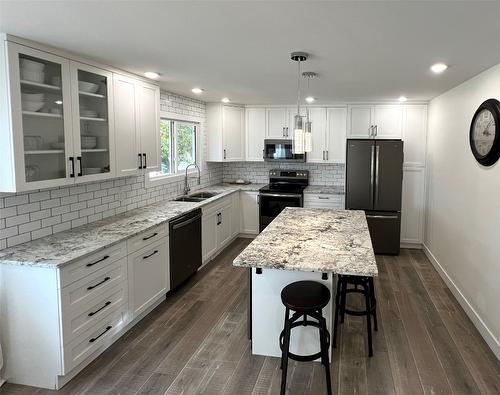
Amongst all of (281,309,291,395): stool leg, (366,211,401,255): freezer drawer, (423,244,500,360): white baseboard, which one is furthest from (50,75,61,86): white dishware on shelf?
(366,211,401,255): freezer drawer

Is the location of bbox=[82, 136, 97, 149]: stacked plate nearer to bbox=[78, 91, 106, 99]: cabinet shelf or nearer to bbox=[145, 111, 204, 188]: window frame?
bbox=[78, 91, 106, 99]: cabinet shelf

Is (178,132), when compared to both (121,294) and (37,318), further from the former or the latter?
(37,318)

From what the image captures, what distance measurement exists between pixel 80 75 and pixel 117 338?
2.14 metres

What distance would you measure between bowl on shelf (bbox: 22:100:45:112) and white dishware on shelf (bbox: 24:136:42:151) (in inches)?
7.4

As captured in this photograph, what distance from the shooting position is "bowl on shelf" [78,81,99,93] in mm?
3133

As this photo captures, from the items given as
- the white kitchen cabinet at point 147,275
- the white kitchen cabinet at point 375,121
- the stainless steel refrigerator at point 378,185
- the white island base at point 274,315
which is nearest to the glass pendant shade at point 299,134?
the white island base at point 274,315

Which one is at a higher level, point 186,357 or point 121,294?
point 121,294

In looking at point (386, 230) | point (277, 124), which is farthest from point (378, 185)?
point (277, 124)

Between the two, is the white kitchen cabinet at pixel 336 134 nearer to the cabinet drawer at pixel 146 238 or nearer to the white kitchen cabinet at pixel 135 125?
the white kitchen cabinet at pixel 135 125

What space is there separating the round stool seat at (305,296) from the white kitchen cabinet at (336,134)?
405cm

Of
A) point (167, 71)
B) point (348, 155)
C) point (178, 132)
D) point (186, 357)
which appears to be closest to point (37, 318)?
point (186, 357)

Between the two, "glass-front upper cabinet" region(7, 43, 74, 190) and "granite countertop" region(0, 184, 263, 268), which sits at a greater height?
"glass-front upper cabinet" region(7, 43, 74, 190)

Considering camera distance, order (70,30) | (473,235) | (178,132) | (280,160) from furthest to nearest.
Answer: (280,160) → (178,132) → (473,235) → (70,30)

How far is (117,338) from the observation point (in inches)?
129
